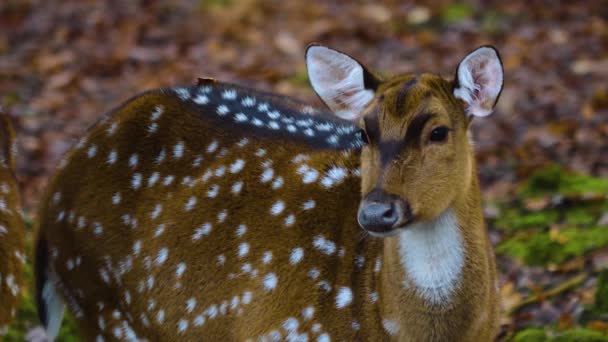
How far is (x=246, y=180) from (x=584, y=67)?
6178 mm

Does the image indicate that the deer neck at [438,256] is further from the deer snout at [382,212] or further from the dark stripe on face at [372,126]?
the dark stripe on face at [372,126]

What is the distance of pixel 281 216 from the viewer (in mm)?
4273

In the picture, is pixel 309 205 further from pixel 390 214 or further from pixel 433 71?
pixel 433 71

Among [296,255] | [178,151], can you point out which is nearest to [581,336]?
[296,255]

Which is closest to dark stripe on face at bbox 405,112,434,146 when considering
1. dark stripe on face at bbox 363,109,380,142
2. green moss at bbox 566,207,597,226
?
dark stripe on face at bbox 363,109,380,142

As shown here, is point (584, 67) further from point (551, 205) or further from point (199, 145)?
point (199, 145)

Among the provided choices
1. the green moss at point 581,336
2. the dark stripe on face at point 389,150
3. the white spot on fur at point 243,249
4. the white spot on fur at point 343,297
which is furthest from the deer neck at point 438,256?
the green moss at point 581,336

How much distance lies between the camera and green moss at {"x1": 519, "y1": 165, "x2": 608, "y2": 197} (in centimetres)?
690

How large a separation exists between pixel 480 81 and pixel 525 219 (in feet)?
9.83

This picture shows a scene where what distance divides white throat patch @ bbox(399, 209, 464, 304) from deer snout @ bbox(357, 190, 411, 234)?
0.27m

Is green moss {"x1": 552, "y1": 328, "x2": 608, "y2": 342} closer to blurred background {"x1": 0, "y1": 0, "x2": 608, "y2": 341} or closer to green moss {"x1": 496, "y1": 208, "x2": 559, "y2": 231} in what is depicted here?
blurred background {"x1": 0, "y1": 0, "x2": 608, "y2": 341}

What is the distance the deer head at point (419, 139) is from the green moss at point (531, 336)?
161cm

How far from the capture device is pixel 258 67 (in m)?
10.3

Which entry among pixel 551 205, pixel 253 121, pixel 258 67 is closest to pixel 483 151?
pixel 551 205
